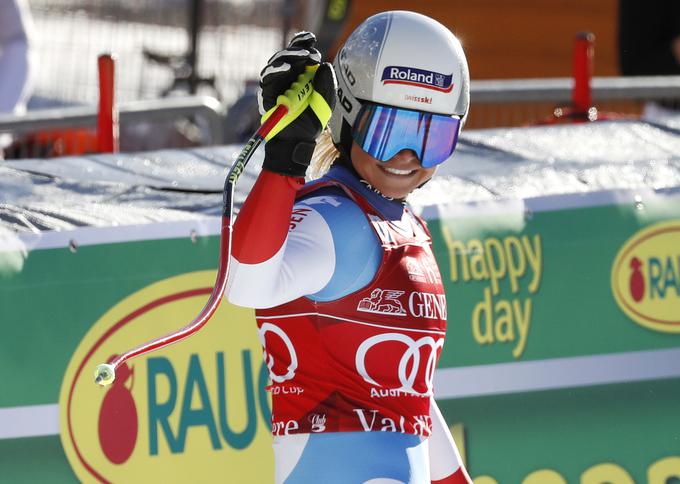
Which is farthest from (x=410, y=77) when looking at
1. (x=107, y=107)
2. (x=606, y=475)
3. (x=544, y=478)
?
(x=107, y=107)

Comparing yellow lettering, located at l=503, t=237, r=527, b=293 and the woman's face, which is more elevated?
the woman's face

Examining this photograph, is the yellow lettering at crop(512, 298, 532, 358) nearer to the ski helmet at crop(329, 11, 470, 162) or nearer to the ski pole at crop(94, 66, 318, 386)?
the ski helmet at crop(329, 11, 470, 162)

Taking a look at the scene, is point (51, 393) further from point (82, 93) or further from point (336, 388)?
point (82, 93)

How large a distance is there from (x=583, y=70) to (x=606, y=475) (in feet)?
7.74

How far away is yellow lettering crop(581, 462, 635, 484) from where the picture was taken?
4848mm

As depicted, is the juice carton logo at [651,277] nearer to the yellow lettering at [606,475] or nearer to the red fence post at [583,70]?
the yellow lettering at [606,475]

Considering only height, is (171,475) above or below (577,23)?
below

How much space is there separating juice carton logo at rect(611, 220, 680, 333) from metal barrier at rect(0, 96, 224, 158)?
2089 mm

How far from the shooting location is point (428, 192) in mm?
4828

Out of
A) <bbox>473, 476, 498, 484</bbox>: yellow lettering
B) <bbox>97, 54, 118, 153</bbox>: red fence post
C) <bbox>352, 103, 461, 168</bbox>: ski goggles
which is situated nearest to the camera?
<bbox>352, 103, 461, 168</bbox>: ski goggles

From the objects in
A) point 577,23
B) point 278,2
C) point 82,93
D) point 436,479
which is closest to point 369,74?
point 436,479

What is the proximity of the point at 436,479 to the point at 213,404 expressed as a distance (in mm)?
1069

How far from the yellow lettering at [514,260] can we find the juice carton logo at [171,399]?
0.99m

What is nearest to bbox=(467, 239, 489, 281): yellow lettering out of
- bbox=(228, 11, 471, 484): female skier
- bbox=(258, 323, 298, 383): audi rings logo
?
bbox=(228, 11, 471, 484): female skier
